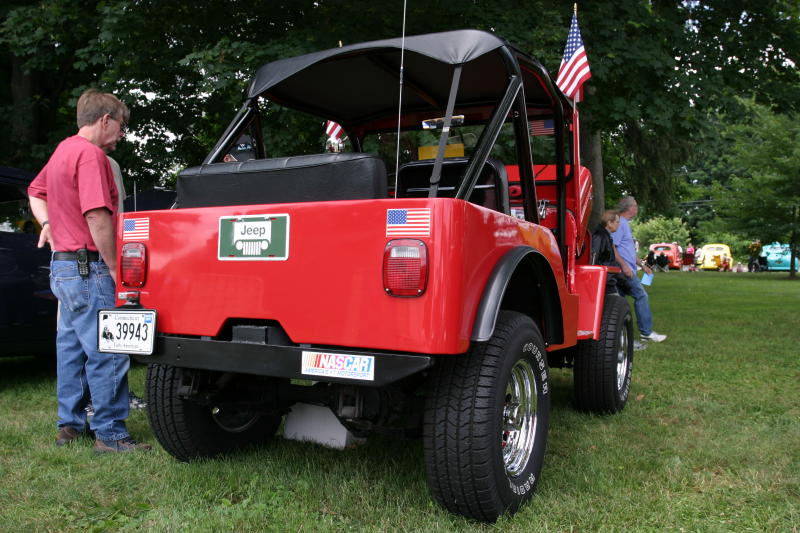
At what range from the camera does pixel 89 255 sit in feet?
12.2

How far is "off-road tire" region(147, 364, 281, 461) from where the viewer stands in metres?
3.39

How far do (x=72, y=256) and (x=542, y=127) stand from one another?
288cm

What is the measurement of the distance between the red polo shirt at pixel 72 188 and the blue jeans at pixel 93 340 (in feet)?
0.46

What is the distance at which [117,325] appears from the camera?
10.1ft

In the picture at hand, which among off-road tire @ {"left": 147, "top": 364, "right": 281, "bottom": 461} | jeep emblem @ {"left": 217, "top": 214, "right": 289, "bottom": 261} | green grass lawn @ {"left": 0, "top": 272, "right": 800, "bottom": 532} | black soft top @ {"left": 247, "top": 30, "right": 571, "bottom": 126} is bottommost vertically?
green grass lawn @ {"left": 0, "top": 272, "right": 800, "bottom": 532}

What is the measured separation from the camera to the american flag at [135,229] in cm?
307

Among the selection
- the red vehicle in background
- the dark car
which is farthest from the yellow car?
the dark car

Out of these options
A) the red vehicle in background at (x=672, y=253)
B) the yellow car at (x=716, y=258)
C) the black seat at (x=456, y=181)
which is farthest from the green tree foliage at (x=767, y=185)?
the black seat at (x=456, y=181)

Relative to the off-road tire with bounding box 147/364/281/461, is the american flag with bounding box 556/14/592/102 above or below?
above

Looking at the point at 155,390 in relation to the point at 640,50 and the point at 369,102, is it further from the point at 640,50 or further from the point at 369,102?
the point at 640,50

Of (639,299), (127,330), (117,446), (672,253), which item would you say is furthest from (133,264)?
(672,253)

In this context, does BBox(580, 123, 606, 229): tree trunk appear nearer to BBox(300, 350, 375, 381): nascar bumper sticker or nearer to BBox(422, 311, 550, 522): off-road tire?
BBox(422, 311, 550, 522): off-road tire

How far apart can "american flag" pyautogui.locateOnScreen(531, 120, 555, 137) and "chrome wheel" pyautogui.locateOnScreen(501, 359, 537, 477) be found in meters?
1.83

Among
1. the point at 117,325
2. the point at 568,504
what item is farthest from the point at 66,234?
the point at 568,504
